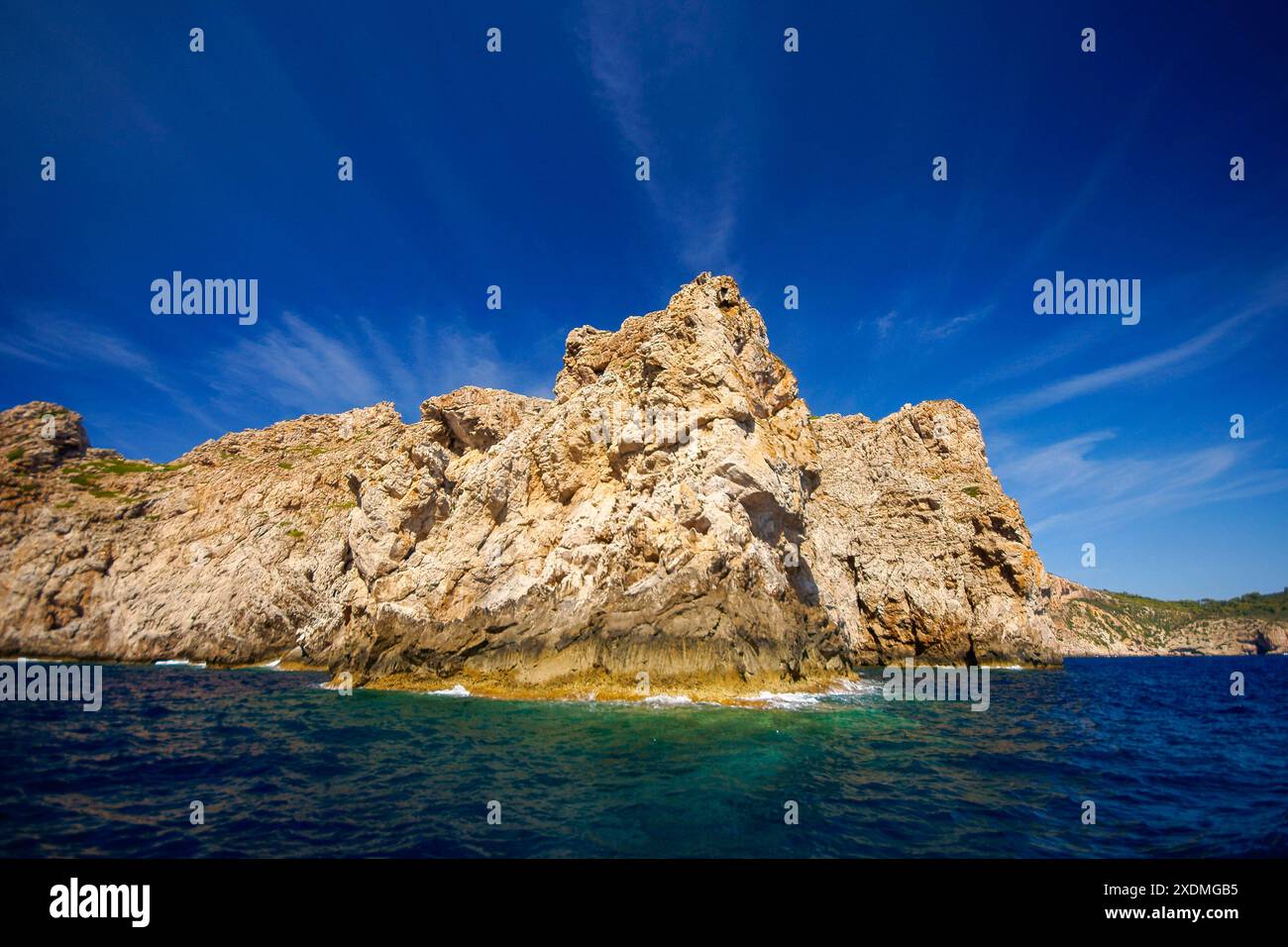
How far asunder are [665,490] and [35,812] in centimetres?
2628

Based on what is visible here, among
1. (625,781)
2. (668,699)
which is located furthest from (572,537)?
(625,781)

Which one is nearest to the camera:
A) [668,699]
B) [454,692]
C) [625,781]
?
[625,781]

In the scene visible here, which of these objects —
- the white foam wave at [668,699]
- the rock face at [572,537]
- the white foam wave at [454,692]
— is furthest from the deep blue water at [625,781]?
the rock face at [572,537]

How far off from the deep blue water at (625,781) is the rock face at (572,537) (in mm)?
6482

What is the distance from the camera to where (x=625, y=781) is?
13781 millimetres

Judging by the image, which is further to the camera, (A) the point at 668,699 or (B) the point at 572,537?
(B) the point at 572,537

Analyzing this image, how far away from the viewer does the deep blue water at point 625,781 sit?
10047 millimetres

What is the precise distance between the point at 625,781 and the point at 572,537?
20.8 meters

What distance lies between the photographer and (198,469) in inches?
2613

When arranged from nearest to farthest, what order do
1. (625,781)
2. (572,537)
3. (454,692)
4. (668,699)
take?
(625,781) → (668,699) → (454,692) → (572,537)

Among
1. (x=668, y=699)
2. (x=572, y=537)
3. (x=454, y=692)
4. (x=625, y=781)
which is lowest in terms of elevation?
(x=454, y=692)

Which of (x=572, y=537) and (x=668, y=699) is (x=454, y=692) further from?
(x=668, y=699)
